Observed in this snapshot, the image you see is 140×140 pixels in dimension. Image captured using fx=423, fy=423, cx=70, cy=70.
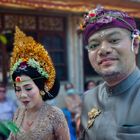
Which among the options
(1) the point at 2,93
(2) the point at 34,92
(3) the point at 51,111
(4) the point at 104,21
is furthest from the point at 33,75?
(1) the point at 2,93

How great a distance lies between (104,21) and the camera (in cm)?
195

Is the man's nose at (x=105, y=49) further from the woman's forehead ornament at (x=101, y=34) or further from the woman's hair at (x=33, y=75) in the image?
the woman's hair at (x=33, y=75)

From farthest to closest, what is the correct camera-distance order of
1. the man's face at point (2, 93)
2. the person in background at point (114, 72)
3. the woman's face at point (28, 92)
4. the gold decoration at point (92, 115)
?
the man's face at point (2, 93) → the woman's face at point (28, 92) → the gold decoration at point (92, 115) → the person in background at point (114, 72)

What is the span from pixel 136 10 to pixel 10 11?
2.94 m

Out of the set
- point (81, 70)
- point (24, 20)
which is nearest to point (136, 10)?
point (81, 70)

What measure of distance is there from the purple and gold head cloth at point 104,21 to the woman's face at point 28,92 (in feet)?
4.46

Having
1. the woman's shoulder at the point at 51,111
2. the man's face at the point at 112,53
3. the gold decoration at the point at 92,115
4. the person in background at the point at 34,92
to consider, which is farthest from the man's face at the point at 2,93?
the man's face at the point at 112,53

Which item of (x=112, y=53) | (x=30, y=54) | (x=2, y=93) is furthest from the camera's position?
(x=2, y=93)

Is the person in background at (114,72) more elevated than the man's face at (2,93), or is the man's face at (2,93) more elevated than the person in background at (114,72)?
the person in background at (114,72)

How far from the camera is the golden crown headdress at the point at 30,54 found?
11.2 ft

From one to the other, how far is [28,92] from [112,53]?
1548 millimetres

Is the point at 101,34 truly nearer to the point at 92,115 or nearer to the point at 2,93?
the point at 92,115

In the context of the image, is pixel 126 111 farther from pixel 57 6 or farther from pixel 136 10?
pixel 136 10

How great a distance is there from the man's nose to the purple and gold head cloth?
0.29ft
